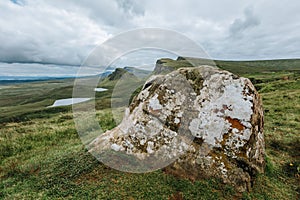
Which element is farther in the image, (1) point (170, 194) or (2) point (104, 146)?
(2) point (104, 146)

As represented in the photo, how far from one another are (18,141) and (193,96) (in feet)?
35.7

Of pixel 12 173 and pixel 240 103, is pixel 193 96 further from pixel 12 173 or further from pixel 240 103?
pixel 12 173

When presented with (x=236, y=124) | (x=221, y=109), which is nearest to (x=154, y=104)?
(x=221, y=109)

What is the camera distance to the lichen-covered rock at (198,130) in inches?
275

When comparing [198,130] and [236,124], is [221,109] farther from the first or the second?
[198,130]

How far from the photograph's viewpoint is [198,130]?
7.51 m

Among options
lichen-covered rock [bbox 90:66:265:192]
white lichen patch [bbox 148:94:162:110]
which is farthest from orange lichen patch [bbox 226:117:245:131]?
white lichen patch [bbox 148:94:162:110]

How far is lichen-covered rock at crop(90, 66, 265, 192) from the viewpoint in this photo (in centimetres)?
699

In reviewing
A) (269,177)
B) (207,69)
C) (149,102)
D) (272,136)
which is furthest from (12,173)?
(272,136)

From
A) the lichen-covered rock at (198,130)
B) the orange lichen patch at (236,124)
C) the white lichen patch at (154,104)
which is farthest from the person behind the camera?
the white lichen patch at (154,104)

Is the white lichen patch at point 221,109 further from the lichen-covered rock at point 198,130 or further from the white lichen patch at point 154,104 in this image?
the white lichen patch at point 154,104

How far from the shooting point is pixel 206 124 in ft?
24.6

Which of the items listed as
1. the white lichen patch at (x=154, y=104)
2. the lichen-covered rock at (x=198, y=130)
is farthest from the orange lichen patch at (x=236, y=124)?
the white lichen patch at (x=154, y=104)

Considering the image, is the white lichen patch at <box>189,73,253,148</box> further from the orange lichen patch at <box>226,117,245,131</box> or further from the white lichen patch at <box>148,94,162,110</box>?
the white lichen patch at <box>148,94,162,110</box>
